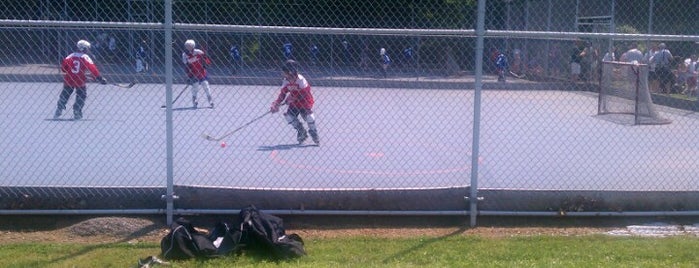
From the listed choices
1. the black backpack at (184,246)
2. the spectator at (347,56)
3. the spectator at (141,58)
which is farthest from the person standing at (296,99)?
the black backpack at (184,246)

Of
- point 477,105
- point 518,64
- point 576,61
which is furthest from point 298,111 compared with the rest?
point 576,61

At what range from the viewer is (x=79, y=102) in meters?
15.3

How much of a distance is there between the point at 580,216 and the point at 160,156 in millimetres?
5720

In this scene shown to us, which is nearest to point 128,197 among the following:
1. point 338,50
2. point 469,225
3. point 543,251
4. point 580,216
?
point 469,225

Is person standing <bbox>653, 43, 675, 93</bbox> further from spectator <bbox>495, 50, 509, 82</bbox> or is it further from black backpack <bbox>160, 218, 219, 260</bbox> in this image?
black backpack <bbox>160, 218, 219, 260</bbox>

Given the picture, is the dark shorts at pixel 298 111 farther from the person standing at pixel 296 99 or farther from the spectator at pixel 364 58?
the spectator at pixel 364 58

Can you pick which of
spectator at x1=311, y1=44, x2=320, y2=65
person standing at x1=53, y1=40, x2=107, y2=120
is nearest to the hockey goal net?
spectator at x1=311, y1=44, x2=320, y2=65

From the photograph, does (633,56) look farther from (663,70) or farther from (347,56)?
(347,56)

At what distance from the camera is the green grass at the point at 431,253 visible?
641 centimetres

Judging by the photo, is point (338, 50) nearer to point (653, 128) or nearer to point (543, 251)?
point (653, 128)

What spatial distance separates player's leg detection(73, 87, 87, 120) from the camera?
49.7 ft

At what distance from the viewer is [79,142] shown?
12.7 m

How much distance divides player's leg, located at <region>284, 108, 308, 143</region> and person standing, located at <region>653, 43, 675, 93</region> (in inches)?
347

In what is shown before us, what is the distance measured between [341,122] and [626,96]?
638cm
